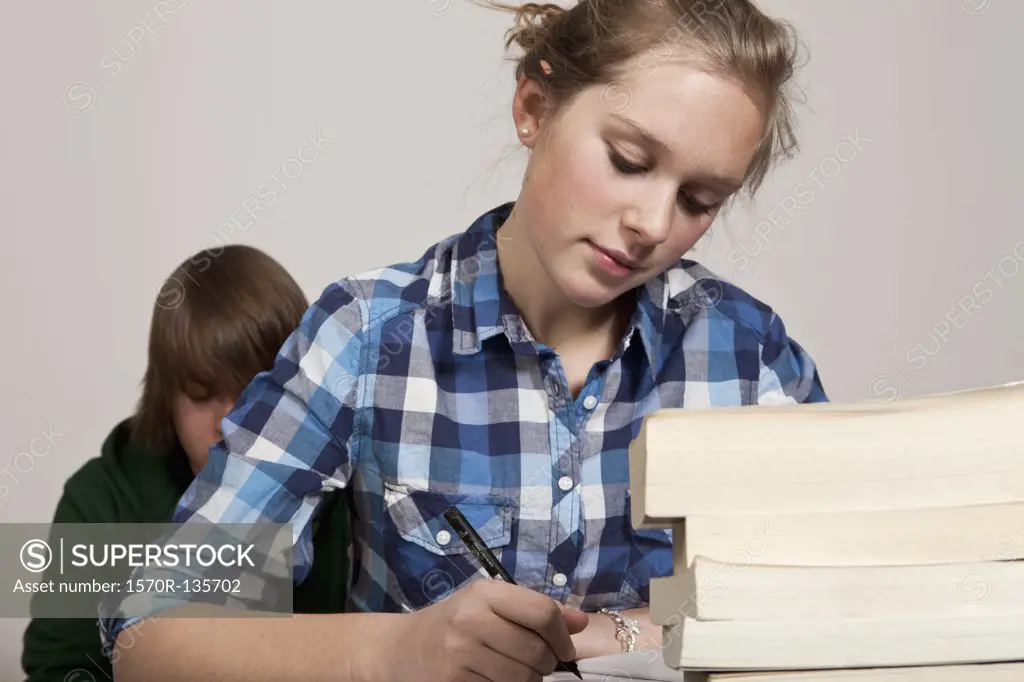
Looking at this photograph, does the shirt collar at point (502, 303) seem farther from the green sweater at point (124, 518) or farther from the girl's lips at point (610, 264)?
the green sweater at point (124, 518)

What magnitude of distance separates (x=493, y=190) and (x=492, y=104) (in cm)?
13

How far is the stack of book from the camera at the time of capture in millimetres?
459

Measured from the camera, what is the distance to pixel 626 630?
100 cm

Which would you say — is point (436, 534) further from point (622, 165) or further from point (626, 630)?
point (622, 165)

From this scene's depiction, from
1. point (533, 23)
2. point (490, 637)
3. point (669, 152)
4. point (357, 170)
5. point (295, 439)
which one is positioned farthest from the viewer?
point (357, 170)

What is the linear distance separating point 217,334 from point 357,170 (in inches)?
18.7

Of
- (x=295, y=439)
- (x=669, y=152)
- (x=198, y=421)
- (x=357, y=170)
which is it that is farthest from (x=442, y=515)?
(x=357, y=170)

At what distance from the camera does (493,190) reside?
1.79 metres

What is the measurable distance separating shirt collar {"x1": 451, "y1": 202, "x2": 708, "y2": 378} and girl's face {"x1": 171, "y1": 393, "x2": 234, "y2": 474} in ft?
1.64

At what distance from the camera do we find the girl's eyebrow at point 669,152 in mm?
851

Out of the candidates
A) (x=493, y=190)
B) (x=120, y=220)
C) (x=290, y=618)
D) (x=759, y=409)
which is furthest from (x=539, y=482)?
(x=120, y=220)

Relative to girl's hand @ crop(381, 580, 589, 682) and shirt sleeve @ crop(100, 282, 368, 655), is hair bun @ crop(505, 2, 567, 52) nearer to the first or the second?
shirt sleeve @ crop(100, 282, 368, 655)

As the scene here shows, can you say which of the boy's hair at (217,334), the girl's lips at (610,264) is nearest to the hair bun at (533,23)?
the girl's lips at (610,264)

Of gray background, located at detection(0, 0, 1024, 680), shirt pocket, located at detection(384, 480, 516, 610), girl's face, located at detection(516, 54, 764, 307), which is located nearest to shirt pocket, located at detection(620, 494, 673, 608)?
shirt pocket, located at detection(384, 480, 516, 610)
